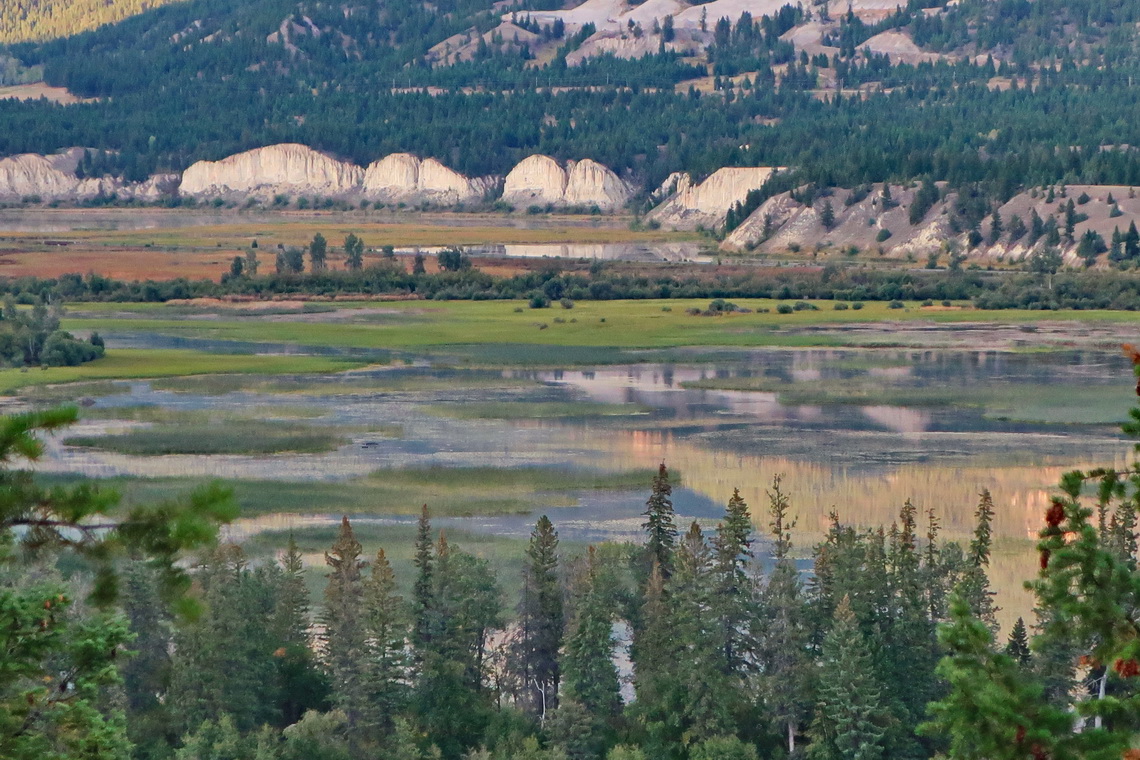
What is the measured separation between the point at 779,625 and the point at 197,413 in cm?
2161

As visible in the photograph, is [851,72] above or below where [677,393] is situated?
above

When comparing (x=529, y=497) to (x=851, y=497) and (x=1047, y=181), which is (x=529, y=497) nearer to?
(x=851, y=497)

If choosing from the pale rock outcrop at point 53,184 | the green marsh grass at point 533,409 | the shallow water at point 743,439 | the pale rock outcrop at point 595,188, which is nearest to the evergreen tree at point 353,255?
the shallow water at point 743,439

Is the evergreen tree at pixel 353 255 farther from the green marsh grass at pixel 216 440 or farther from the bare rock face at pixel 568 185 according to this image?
the bare rock face at pixel 568 185

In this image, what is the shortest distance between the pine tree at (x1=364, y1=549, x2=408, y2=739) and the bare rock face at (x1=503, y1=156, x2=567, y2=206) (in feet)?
410

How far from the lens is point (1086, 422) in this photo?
1495 inches

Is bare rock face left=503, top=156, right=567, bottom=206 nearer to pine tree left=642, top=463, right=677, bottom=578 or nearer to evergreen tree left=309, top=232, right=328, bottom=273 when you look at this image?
evergreen tree left=309, top=232, right=328, bottom=273

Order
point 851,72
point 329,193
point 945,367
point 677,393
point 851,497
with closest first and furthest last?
point 851,497
point 677,393
point 945,367
point 329,193
point 851,72

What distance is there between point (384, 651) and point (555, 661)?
2.05 metres

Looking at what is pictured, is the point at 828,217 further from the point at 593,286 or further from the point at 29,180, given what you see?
the point at 29,180

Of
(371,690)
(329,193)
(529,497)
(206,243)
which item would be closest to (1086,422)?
(529,497)

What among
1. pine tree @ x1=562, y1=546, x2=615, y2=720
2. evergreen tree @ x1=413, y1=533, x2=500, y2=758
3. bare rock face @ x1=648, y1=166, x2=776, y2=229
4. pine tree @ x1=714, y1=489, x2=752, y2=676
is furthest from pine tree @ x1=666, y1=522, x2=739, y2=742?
bare rock face @ x1=648, y1=166, x2=776, y2=229

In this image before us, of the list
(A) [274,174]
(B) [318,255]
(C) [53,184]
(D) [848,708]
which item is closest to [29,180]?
(C) [53,184]

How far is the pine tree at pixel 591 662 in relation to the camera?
1923 cm
